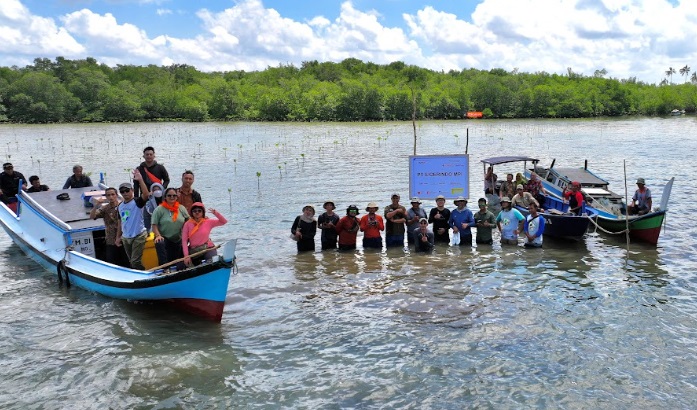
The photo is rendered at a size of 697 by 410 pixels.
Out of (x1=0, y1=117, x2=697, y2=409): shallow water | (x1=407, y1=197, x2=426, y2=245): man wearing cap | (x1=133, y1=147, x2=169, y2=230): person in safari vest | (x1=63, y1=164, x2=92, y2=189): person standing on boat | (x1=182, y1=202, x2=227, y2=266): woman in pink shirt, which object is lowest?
(x1=0, y1=117, x2=697, y2=409): shallow water

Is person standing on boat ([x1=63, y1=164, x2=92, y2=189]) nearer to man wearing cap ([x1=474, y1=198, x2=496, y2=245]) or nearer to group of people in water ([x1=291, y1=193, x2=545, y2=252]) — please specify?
group of people in water ([x1=291, y1=193, x2=545, y2=252])

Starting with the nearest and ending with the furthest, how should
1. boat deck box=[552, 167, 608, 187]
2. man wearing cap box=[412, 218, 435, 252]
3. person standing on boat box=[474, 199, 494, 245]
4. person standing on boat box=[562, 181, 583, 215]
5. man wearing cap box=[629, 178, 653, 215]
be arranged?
man wearing cap box=[412, 218, 435, 252], person standing on boat box=[474, 199, 494, 245], man wearing cap box=[629, 178, 653, 215], person standing on boat box=[562, 181, 583, 215], boat deck box=[552, 167, 608, 187]

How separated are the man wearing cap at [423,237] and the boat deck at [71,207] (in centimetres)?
729

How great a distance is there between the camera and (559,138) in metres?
55.7

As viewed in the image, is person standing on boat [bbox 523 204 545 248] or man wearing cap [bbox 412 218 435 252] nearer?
man wearing cap [bbox 412 218 435 252]

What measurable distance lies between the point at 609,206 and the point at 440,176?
538cm

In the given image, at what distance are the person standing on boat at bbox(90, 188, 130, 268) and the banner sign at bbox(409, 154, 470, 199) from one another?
7.65 meters

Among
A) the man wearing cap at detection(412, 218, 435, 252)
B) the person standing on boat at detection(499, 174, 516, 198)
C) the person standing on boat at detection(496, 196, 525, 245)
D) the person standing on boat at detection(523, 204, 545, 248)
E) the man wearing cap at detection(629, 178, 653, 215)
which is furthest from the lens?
the person standing on boat at detection(499, 174, 516, 198)

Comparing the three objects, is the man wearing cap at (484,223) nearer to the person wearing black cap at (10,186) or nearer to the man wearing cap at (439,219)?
the man wearing cap at (439,219)

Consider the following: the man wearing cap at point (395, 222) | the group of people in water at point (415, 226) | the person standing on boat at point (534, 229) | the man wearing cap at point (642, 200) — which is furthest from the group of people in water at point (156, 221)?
the man wearing cap at point (642, 200)

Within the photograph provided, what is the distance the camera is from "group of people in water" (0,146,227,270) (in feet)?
35.6

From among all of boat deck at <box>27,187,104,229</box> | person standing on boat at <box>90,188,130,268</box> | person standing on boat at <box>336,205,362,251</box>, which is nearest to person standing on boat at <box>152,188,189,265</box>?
person standing on boat at <box>90,188,130,268</box>

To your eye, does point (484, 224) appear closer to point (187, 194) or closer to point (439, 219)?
point (439, 219)

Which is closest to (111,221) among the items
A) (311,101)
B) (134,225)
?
(134,225)
